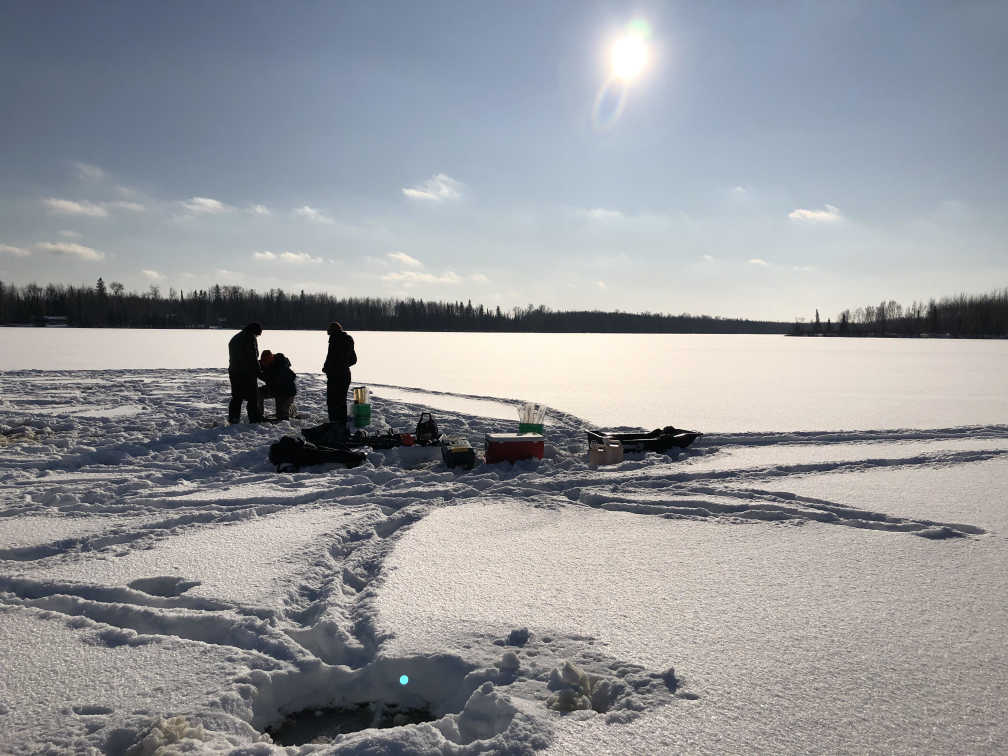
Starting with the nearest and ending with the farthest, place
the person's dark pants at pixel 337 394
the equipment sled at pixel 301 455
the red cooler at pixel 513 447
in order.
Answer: the equipment sled at pixel 301 455
the red cooler at pixel 513 447
the person's dark pants at pixel 337 394

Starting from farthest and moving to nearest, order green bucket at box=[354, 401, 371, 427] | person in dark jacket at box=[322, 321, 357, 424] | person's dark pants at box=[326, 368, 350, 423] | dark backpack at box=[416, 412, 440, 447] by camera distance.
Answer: green bucket at box=[354, 401, 371, 427] < person's dark pants at box=[326, 368, 350, 423] < person in dark jacket at box=[322, 321, 357, 424] < dark backpack at box=[416, 412, 440, 447]

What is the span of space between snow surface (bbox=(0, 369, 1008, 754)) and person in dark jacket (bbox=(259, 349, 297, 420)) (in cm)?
289

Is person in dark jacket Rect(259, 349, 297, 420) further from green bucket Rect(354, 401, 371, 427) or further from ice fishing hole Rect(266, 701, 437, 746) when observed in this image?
ice fishing hole Rect(266, 701, 437, 746)

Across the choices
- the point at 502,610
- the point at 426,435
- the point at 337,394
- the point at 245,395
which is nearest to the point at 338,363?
the point at 337,394

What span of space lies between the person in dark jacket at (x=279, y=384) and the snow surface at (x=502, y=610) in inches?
114

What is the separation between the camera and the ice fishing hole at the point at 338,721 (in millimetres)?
2379

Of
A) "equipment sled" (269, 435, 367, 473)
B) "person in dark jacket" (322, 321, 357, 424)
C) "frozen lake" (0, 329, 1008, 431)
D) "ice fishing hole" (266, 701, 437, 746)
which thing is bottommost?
"ice fishing hole" (266, 701, 437, 746)

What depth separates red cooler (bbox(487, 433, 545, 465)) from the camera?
6.82 m

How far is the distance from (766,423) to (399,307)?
342ft

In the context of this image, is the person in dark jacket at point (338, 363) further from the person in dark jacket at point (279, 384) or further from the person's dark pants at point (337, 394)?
the person in dark jacket at point (279, 384)

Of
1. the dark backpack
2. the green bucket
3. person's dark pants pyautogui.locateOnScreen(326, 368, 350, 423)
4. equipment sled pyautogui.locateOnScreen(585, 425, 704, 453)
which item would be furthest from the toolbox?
the green bucket

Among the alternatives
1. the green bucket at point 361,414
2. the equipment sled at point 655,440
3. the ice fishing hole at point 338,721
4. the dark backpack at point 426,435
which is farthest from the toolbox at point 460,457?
the ice fishing hole at point 338,721

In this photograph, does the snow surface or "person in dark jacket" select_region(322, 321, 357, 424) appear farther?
"person in dark jacket" select_region(322, 321, 357, 424)

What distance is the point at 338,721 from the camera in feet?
8.13
